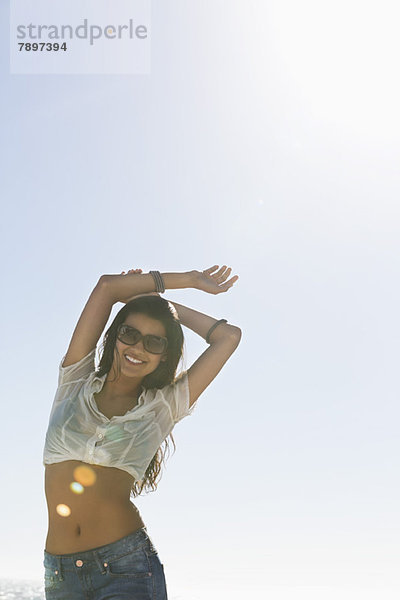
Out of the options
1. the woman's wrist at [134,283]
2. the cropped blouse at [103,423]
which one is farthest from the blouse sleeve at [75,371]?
the woman's wrist at [134,283]

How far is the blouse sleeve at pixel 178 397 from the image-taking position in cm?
564

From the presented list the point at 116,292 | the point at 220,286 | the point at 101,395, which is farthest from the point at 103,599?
the point at 220,286

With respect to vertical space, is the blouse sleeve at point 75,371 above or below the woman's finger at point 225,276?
below

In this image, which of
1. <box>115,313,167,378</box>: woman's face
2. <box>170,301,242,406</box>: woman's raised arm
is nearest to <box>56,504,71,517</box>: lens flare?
<box>115,313,167,378</box>: woman's face

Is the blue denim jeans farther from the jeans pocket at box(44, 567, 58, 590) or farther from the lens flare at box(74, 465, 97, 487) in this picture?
the lens flare at box(74, 465, 97, 487)

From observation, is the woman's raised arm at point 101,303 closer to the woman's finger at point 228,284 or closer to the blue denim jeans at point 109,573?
the woman's finger at point 228,284

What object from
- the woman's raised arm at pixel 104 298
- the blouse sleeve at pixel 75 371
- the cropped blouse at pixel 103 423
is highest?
the woman's raised arm at pixel 104 298

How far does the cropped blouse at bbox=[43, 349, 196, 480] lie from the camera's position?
5.16 meters

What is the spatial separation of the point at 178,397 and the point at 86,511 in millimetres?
1170

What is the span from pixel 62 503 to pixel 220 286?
2.45m

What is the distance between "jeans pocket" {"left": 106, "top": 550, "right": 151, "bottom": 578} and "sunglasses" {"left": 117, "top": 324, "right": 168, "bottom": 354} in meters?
1.54

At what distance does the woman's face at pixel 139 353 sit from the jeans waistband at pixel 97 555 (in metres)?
1.25

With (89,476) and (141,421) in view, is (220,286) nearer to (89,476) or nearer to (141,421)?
(141,421)

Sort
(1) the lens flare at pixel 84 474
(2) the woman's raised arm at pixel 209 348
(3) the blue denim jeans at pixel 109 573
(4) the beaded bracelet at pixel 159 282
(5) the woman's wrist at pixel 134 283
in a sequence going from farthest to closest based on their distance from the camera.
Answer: (4) the beaded bracelet at pixel 159 282, (5) the woman's wrist at pixel 134 283, (2) the woman's raised arm at pixel 209 348, (1) the lens flare at pixel 84 474, (3) the blue denim jeans at pixel 109 573
